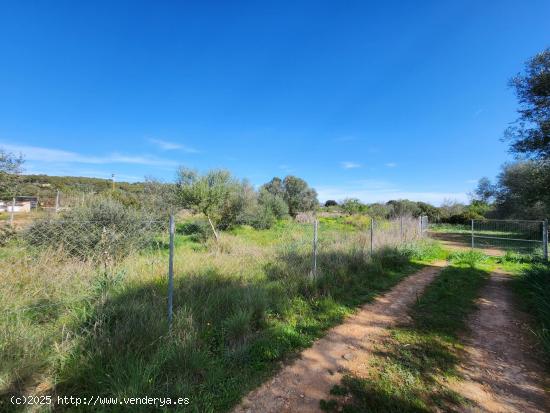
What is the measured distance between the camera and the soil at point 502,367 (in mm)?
2361

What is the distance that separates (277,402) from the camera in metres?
2.28

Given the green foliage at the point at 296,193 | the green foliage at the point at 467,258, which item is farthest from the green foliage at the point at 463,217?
the green foliage at the point at 467,258

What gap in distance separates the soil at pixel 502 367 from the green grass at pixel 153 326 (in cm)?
176

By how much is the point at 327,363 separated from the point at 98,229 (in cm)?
717

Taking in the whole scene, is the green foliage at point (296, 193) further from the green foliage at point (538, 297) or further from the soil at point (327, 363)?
the soil at point (327, 363)

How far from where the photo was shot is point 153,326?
9.48 ft

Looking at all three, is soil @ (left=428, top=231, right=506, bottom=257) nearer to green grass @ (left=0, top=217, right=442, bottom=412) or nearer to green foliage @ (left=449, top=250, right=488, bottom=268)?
green foliage @ (left=449, top=250, right=488, bottom=268)

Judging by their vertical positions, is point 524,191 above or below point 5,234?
above

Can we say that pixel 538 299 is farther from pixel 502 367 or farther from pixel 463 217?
pixel 463 217

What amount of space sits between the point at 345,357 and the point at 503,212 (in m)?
30.2

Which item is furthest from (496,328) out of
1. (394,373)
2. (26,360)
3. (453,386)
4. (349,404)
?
(26,360)

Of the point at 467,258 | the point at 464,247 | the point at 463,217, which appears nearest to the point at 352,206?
the point at 463,217

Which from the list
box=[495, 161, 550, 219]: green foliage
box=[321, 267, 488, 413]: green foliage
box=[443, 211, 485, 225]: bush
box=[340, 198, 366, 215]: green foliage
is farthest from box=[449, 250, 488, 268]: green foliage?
box=[443, 211, 485, 225]: bush

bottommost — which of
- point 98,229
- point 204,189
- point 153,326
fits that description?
point 153,326
